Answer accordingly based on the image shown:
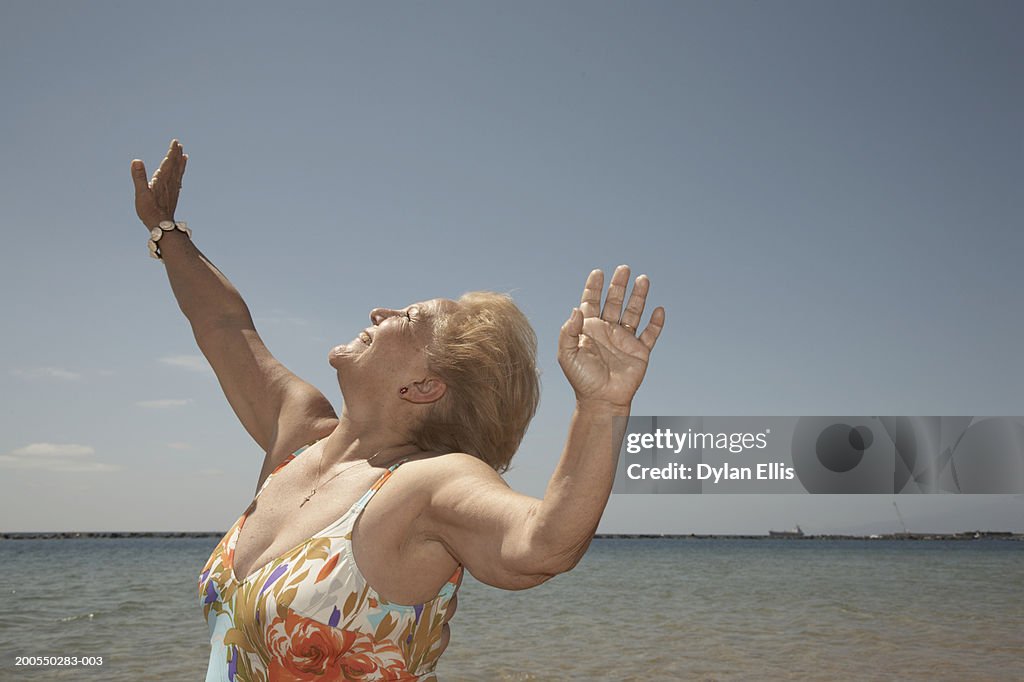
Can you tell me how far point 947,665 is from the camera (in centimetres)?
885

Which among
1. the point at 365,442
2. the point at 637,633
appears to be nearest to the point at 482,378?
the point at 365,442

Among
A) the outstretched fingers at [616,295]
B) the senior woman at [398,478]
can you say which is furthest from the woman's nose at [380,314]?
the outstretched fingers at [616,295]

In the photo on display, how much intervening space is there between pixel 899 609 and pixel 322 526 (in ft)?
51.2

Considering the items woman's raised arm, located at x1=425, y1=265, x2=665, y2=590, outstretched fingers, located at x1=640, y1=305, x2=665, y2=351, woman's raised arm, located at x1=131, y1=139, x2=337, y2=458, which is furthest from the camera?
woman's raised arm, located at x1=131, y1=139, x2=337, y2=458

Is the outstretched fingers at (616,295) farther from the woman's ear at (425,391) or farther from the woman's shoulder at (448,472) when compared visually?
the woman's ear at (425,391)

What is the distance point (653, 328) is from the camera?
1348 mm

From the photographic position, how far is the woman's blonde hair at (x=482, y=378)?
1.82 meters

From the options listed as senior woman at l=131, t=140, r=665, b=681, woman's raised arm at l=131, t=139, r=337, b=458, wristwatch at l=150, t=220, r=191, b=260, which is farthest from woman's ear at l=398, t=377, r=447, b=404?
wristwatch at l=150, t=220, r=191, b=260

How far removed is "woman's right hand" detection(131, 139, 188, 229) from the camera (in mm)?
2396

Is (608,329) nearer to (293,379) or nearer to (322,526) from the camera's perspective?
(322,526)

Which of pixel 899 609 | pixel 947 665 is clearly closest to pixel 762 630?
pixel 947 665

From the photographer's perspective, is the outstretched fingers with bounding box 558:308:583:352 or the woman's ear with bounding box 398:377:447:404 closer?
the outstretched fingers with bounding box 558:308:583:352

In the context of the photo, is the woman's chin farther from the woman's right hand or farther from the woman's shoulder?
the woman's right hand

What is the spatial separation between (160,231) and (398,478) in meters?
1.27
